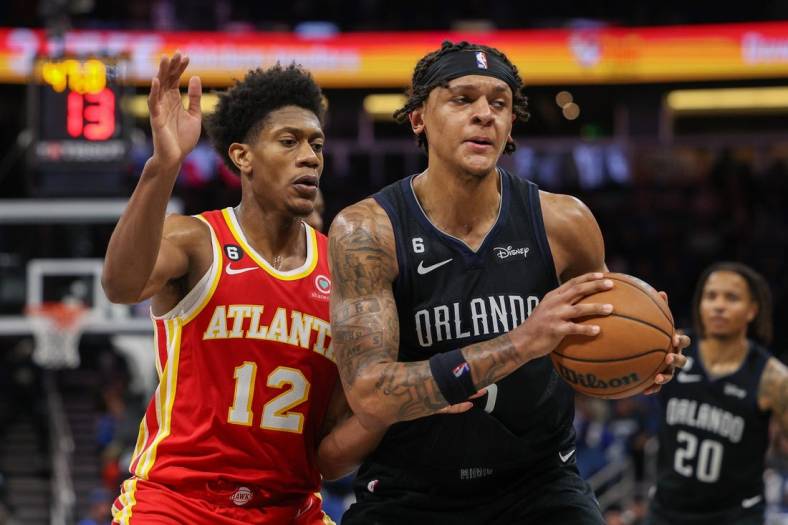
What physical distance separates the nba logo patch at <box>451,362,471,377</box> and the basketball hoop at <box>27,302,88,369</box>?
31.8 ft

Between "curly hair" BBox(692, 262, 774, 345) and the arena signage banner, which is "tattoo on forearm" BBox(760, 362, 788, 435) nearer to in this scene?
"curly hair" BBox(692, 262, 774, 345)

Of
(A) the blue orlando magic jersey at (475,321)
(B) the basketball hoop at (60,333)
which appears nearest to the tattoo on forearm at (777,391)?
(A) the blue orlando magic jersey at (475,321)

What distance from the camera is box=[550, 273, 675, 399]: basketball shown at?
11.9ft

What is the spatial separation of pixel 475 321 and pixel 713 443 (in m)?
3.18

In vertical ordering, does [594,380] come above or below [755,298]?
below

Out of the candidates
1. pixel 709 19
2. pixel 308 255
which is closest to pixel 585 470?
pixel 308 255

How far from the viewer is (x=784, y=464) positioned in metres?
11.7

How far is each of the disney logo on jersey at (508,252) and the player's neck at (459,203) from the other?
9 centimetres

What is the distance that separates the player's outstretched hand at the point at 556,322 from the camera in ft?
11.3

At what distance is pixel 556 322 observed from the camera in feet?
11.3

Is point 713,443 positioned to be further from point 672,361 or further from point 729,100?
point 729,100

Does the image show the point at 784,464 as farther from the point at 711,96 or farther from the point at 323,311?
the point at 711,96

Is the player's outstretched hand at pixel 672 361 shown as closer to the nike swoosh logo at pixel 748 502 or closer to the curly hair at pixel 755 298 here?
the nike swoosh logo at pixel 748 502

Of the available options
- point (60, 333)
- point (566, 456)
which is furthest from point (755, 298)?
point (60, 333)
